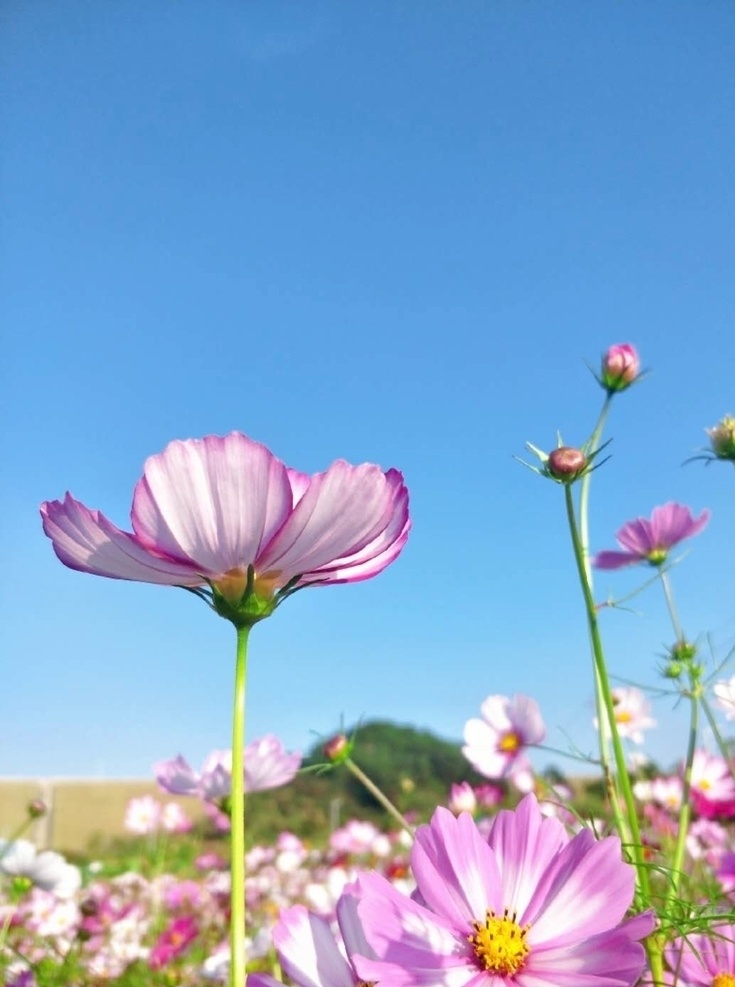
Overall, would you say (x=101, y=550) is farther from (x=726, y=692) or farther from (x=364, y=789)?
(x=364, y=789)

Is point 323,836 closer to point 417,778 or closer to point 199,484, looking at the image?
point 417,778

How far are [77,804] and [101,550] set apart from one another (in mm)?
7208

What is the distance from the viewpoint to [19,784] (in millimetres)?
7031

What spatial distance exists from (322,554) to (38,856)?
51.3 inches

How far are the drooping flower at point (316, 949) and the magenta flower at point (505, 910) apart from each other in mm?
38

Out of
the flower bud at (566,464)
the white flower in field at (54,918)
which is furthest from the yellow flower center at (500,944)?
the white flower in field at (54,918)

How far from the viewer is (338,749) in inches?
38.4

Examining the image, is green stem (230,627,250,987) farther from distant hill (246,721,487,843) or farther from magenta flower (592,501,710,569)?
distant hill (246,721,487,843)

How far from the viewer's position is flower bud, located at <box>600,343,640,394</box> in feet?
2.78

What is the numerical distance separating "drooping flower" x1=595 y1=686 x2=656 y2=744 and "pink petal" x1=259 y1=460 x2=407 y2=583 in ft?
3.90

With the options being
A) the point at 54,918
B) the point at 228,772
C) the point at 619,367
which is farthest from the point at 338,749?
the point at 54,918

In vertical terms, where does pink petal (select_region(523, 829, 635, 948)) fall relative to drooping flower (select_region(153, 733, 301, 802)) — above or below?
below

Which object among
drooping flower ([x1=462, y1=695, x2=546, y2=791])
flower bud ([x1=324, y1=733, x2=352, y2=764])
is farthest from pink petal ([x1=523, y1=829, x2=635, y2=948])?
drooping flower ([x1=462, y1=695, x2=546, y2=791])

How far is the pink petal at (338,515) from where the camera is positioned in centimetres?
39
